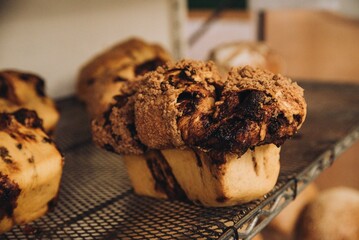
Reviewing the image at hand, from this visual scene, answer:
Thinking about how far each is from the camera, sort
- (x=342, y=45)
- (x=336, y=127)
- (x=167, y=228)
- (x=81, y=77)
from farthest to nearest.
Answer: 1. (x=342, y=45)
2. (x=81, y=77)
3. (x=336, y=127)
4. (x=167, y=228)

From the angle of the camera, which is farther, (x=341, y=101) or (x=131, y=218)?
(x=341, y=101)

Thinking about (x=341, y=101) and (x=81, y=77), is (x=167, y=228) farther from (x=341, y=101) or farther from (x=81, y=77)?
(x=341, y=101)

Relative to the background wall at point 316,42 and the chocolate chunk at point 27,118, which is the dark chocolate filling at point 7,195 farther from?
the background wall at point 316,42

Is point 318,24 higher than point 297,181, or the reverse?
point 318,24

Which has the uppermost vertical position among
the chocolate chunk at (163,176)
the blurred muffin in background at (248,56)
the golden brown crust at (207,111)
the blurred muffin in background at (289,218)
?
the golden brown crust at (207,111)

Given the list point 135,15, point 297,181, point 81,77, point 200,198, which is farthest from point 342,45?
point 200,198

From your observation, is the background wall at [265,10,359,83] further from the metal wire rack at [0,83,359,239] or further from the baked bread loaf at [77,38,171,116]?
the baked bread loaf at [77,38,171,116]

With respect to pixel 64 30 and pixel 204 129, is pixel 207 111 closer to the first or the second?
pixel 204 129

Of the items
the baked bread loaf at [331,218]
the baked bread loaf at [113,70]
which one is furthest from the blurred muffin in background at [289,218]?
the baked bread loaf at [113,70]
